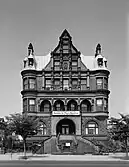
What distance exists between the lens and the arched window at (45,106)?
48.1 metres

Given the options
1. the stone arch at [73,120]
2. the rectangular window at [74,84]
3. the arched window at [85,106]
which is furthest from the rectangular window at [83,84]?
the stone arch at [73,120]

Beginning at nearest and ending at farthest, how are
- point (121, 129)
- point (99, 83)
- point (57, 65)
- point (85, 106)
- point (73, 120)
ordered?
1. point (121, 129)
2. point (73, 120)
3. point (99, 83)
4. point (85, 106)
5. point (57, 65)

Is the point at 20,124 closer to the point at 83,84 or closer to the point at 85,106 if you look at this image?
the point at 85,106

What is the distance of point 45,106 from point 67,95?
355 cm

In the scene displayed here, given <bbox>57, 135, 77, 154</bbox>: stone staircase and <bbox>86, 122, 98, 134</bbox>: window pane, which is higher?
<bbox>86, 122, 98, 134</bbox>: window pane

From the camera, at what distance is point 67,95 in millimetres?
47531

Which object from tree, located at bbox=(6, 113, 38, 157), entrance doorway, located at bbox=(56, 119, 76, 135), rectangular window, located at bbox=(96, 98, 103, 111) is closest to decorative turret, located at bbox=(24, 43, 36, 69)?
entrance doorway, located at bbox=(56, 119, 76, 135)

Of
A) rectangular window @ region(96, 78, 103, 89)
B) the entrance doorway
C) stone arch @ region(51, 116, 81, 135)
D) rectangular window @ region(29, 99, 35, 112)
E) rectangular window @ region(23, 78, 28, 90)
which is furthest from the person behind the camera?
the entrance doorway

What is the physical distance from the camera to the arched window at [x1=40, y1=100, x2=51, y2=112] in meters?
48.1

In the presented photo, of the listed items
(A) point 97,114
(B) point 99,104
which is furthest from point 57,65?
(A) point 97,114

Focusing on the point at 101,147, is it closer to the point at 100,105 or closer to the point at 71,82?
the point at 100,105

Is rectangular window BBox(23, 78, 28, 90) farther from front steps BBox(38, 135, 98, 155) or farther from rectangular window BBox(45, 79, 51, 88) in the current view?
front steps BBox(38, 135, 98, 155)

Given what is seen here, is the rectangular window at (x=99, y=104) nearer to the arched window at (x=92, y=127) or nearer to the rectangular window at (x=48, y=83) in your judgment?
the arched window at (x=92, y=127)

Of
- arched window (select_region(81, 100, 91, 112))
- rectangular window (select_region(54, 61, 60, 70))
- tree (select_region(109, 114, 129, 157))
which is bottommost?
tree (select_region(109, 114, 129, 157))
